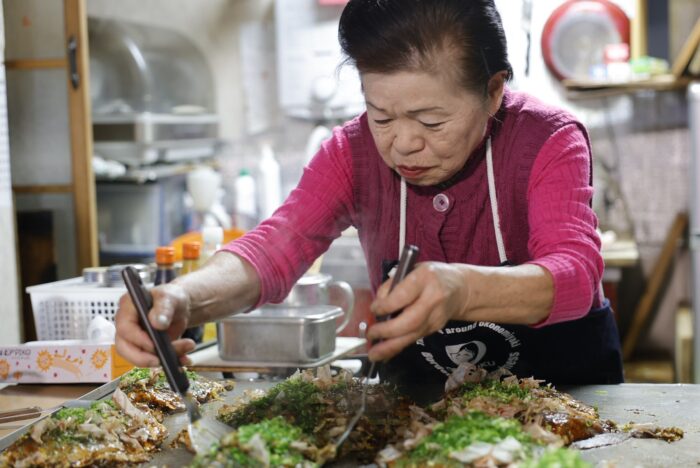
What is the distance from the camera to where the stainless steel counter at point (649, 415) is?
61.5 inches

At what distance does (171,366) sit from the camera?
159 cm

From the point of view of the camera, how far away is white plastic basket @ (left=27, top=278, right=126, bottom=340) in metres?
2.54

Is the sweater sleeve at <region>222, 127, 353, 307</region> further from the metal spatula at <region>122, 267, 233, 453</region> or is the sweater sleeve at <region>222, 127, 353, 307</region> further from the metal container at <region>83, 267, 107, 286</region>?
the metal container at <region>83, 267, 107, 286</region>

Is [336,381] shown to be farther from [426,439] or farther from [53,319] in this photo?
[53,319]

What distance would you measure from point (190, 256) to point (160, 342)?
44.5 inches

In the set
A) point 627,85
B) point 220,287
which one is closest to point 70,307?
point 220,287

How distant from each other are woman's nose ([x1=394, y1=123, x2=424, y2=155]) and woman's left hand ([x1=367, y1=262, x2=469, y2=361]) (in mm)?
376

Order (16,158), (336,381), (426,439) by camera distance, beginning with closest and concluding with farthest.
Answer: (426,439), (336,381), (16,158)

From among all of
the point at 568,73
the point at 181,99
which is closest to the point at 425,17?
the point at 568,73

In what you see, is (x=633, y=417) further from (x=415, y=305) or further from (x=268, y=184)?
(x=268, y=184)

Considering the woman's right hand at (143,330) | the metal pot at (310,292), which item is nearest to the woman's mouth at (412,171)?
the woman's right hand at (143,330)

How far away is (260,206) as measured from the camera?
202 inches

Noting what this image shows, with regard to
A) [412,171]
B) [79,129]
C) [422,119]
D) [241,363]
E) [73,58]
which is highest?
[73,58]

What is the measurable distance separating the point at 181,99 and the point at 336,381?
3726 millimetres
